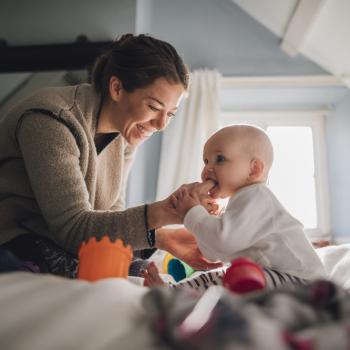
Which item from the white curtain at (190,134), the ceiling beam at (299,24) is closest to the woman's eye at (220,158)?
the white curtain at (190,134)

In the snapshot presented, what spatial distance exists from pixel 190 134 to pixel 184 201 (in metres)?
1.54

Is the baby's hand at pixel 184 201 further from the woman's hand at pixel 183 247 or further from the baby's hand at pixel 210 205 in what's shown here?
the woman's hand at pixel 183 247

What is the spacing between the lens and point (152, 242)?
1.08m

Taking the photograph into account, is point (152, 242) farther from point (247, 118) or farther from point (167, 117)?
point (247, 118)

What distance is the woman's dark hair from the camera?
4.13 ft

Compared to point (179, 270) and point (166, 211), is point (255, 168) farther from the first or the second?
point (179, 270)

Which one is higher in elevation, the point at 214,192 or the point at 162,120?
the point at 162,120

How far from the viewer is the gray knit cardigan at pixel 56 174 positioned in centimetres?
102

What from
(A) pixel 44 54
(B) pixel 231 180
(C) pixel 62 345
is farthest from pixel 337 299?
(A) pixel 44 54

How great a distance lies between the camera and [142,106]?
4.25 feet

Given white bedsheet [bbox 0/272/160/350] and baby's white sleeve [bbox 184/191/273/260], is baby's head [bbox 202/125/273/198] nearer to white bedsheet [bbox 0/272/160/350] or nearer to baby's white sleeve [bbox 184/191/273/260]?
baby's white sleeve [bbox 184/191/273/260]

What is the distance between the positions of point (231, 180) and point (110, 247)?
492 mm

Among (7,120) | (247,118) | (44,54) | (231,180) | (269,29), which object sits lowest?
(231,180)

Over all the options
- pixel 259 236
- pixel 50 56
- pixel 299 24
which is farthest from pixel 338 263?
pixel 50 56
